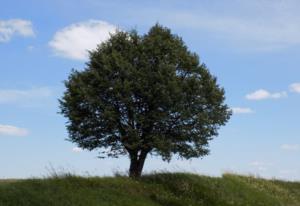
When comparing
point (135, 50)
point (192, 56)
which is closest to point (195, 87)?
point (192, 56)

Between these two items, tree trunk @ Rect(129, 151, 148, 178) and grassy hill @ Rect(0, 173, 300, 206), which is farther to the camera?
tree trunk @ Rect(129, 151, 148, 178)

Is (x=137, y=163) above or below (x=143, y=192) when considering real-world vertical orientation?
above

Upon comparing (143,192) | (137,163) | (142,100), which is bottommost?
(143,192)

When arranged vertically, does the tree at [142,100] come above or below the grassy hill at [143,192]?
above

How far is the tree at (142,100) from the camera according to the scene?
29344mm

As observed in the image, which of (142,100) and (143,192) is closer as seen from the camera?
(143,192)

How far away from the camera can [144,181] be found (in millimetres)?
29328

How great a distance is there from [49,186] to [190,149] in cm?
959

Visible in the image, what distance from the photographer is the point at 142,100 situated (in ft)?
97.9

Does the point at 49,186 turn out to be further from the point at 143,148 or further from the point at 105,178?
the point at 143,148

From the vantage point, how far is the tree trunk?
30.4 m

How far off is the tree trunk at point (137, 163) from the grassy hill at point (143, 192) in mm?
617

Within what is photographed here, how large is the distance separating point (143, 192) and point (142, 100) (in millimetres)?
5430

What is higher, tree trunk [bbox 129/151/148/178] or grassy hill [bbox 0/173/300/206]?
tree trunk [bbox 129/151/148/178]
